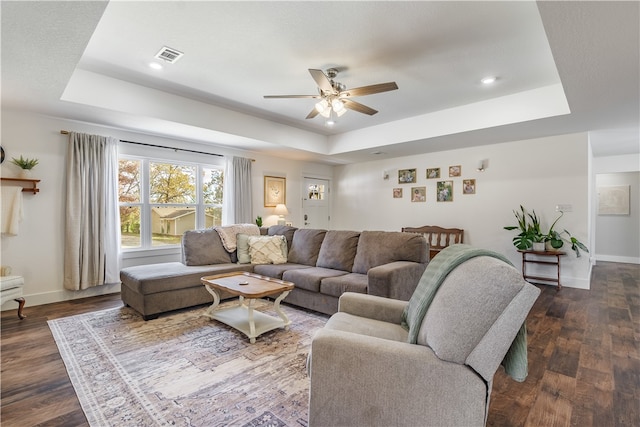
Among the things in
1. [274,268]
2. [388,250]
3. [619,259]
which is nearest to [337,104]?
[388,250]

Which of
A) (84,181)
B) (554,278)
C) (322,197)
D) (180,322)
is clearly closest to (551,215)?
(554,278)

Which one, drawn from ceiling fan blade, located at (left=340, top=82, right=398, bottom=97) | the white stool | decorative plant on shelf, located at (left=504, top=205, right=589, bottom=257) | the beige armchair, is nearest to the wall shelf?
the white stool

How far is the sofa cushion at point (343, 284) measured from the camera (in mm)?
2981

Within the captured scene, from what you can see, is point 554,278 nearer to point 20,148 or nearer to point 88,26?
point 88,26

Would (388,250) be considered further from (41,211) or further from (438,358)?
(41,211)

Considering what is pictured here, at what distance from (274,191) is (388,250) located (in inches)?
138

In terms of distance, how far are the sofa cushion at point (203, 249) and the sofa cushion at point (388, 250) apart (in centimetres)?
185

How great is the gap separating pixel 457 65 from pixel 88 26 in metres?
3.16

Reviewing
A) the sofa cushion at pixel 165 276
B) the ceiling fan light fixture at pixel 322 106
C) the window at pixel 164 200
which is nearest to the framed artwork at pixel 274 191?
the window at pixel 164 200

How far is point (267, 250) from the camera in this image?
165 inches

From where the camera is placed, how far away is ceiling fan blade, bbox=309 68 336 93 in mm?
2566

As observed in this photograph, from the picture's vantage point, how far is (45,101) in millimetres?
3232

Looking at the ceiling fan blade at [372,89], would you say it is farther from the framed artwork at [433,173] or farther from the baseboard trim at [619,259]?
the baseboard trim at [619,259]

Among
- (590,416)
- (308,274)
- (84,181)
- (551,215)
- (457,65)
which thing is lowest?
(590,416)
